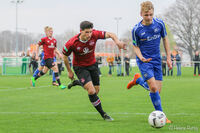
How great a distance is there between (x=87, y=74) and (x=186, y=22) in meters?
60.7

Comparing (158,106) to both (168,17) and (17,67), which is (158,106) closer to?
(17,67)

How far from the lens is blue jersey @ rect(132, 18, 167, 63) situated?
282 inches

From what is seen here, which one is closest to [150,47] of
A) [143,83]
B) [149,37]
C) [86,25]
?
[149,37]

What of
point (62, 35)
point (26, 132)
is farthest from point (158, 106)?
point (62, 35)

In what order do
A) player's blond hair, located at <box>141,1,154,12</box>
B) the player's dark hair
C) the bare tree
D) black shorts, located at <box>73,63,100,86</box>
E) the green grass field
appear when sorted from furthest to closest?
the bare tree → black shorts, located at <box>73,63,100,86</box> → the player's dark hair → player's blond hair, located at <box>141,1,154,12</box> → the green grass field

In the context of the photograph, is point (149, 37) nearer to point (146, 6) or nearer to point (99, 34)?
point (146, 6)

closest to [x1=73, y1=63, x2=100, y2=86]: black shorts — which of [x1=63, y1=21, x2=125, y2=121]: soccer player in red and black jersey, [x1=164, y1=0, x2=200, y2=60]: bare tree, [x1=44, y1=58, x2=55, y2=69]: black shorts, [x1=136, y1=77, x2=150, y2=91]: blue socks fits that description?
[x1=63, y1=21, x2=125, y2=121]: soccer player in red and black jersey

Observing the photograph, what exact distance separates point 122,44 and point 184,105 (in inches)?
163

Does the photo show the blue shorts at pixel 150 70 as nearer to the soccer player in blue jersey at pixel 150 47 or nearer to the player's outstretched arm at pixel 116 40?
the soccer player in blue jersey at pixel 150 47

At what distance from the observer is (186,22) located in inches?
2594

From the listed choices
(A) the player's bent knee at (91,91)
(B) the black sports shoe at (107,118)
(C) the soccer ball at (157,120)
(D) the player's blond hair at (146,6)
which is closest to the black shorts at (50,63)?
(A) the player's bent knee at (91,91)

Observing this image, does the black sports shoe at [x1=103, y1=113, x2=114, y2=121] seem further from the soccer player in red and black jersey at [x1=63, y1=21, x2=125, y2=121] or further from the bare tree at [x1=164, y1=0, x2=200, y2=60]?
the bare tree at [x1=164, y1=0, x2=200, y2=60]

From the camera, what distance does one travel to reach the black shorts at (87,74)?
7688 mm

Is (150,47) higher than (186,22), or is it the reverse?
(186,22)
